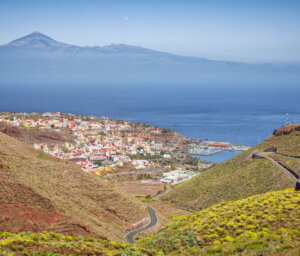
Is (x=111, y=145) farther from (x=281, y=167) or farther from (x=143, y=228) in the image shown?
(x=143, y=228)

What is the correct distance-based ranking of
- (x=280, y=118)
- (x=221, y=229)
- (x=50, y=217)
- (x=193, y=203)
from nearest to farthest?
1. (x=221, y=229)
2. (x=50, y=217)
3. (x=193, y=203)
4. (x=280, y=118)

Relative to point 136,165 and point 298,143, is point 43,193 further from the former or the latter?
point 136,165

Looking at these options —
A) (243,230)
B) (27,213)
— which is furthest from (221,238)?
(27,213)

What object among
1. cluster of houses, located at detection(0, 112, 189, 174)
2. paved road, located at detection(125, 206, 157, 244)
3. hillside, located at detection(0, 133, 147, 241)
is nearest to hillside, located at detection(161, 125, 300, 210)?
paved road, located at detection(125, 206, 157, 244)

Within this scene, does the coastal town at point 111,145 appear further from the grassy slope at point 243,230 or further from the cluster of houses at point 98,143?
the grassy slope at point 243,230

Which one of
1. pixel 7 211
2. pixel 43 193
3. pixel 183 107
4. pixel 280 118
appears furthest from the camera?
pixel 183 107

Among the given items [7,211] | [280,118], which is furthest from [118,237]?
[280,118]
